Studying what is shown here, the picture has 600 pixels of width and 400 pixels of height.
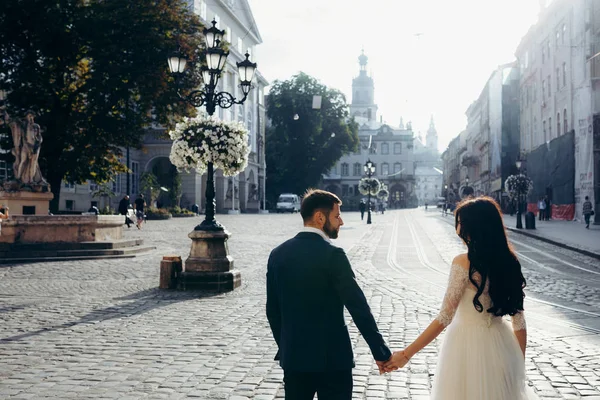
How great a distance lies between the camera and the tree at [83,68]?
77.4 ft

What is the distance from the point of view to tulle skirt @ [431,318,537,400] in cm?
329

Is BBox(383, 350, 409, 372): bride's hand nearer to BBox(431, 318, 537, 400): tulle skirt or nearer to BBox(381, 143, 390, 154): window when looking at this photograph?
BBox(431, 318, 537, 400): tulle skirt

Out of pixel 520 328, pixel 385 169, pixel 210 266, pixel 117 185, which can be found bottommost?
pixel 210 266

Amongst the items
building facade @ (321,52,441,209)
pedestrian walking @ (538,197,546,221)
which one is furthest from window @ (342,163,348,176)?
pedestrian walking @ (538,197,546,221)

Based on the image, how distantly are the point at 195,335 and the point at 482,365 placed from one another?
5.02m

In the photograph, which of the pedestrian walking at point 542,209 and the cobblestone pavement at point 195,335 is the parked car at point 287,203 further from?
the cobblestone pavement at point 195,335

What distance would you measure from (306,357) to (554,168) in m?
41.5

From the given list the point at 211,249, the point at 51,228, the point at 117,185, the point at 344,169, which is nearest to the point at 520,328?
the point at 211,249

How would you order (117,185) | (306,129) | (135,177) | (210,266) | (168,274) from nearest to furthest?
(168,274), (210,266), (117,185), (135,177), (306,129)

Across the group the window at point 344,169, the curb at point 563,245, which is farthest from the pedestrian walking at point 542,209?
the window at point 344,169

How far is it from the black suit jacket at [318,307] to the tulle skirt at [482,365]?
0.33m

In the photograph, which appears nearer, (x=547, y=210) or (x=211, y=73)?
(x=211, y=73)

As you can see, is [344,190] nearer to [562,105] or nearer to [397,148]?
[397,148]

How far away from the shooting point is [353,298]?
3277mm
